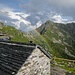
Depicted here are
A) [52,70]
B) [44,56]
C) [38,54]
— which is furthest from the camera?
[52,70]

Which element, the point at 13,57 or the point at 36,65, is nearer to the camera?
the point at 13,57

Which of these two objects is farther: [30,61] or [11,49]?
[11,49]

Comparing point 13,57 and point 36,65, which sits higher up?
point 13,57

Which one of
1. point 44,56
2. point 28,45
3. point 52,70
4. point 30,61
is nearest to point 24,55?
point 30,61

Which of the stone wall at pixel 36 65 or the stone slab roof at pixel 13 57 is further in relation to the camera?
the stone wall at pixel 36 65

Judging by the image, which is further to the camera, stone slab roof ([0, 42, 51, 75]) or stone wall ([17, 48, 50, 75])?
stone wall ([17, 48, 50, 75])

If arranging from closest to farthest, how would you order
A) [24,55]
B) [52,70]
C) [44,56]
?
[24,55] < [44,56] < [52,70]

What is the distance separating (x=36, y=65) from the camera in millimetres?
21406

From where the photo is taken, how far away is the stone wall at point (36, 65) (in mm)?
19623

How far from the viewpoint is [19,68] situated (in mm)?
18391

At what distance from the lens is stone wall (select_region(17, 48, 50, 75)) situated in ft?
64.4

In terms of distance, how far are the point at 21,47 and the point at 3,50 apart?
271cm

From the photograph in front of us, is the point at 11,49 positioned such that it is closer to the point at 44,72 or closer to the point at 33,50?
the point at 33,50

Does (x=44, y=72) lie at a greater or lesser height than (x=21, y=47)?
lesser
